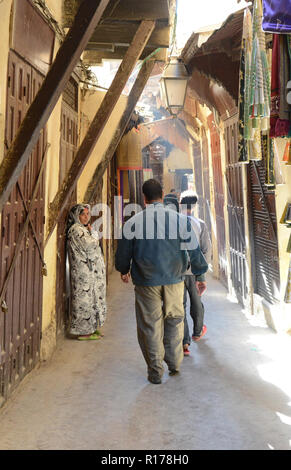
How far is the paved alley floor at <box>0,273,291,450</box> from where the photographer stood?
2.76 m

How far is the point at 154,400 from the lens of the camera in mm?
3395

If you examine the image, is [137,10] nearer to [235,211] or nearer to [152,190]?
[152,190]

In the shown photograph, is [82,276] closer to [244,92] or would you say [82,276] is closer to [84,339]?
[84,339]

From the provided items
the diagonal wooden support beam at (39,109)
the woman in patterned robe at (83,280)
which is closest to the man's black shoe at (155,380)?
the woman in patterned robe at (83,280)

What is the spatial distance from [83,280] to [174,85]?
352 cm

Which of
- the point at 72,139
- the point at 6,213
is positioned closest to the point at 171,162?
the point at 72,139

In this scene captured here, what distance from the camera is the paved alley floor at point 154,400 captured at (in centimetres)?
276

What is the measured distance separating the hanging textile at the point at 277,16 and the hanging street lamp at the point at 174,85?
11.3ft

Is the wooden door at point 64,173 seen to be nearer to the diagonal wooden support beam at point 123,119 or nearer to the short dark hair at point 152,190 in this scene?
the diagonal wooden support beam at point 123,119

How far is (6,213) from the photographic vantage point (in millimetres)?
3096

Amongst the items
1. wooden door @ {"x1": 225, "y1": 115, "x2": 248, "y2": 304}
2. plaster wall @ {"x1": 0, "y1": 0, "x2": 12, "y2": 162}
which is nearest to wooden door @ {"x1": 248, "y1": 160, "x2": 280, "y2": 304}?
wooden door @ {"x1": 225, "y1": 115, "x2": 248, "y2": 304}

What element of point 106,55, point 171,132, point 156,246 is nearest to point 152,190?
point 156,246
